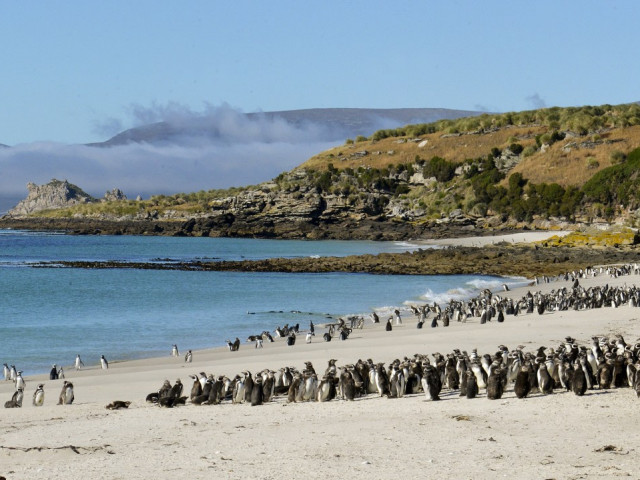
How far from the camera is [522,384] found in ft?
40.9

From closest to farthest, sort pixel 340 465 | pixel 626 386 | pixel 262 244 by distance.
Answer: pixel 340 465 < pixel 626 386 < pixel 262 244

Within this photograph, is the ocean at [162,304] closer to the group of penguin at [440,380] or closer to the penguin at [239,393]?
the group of penguin at [440,380]

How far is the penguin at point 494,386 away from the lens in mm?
12570

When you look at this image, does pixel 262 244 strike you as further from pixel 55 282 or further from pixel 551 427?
pixel 551 427

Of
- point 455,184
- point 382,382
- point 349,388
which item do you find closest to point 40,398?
point 349,388

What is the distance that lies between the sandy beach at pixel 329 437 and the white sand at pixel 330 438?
0.01m

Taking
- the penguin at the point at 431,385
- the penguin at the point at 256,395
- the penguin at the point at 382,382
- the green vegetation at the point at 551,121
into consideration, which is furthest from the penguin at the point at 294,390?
the green vegetation at the point at 551,121

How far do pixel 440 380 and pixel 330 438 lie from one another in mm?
3301

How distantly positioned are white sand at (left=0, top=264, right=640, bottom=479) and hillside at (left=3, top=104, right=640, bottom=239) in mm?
64276

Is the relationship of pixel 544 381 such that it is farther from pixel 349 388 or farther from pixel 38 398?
pixel 38 398

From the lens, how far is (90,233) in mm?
110312

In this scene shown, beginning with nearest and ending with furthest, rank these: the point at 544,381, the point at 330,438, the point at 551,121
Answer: the point at 330,438
the point at 544,381
the point at 551,121

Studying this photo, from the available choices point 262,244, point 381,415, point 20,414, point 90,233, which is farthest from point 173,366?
point 90,233

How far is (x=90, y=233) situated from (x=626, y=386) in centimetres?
10314
